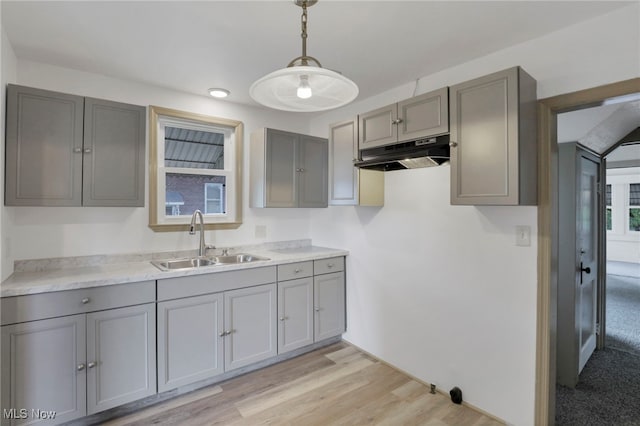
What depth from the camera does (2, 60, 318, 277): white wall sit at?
2242mm

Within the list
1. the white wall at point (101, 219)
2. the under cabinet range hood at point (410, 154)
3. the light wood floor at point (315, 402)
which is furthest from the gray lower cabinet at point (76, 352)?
the under cabinet range hood at point (410, 154)

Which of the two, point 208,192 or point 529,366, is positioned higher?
point 208,192

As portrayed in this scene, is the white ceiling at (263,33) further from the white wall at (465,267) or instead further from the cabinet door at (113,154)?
the cabinet door at (113,154)

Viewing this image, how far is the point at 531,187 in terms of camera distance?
1.85m

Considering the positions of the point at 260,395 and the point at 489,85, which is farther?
the point at 260,395

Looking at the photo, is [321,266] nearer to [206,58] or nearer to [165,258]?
[165,258]

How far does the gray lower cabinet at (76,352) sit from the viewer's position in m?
1.77

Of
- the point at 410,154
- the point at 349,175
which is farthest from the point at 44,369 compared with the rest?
the point at 410,154

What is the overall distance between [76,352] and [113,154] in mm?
1315

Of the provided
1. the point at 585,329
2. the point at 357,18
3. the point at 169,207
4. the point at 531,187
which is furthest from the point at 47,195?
the point at 585,329

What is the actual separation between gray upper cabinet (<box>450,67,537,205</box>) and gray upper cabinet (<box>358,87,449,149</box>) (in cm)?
8

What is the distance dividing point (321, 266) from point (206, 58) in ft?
6.59

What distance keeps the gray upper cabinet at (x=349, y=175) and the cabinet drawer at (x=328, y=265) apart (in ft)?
1.98

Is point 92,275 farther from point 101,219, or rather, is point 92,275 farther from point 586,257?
point 586,257
